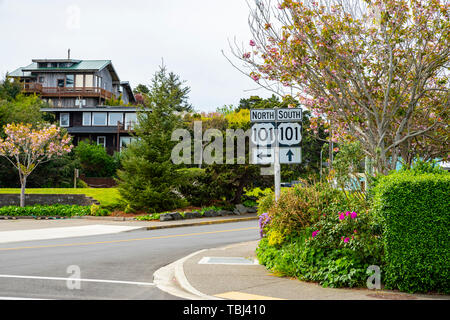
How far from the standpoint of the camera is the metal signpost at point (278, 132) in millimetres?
11211

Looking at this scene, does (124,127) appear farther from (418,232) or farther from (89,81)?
(418,232)

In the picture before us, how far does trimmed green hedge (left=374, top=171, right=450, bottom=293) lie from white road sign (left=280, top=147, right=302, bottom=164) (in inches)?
136

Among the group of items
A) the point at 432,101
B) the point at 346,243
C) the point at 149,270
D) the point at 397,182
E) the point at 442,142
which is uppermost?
the point at 432,101

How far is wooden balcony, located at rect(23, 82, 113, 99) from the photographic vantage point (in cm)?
6191

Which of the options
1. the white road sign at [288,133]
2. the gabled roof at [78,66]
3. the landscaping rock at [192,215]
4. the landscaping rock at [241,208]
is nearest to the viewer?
the white road sign at [288,133]

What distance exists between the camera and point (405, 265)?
7.75 meters

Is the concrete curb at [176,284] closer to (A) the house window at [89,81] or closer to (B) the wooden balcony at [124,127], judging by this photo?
(B) the wooden balcony at [124,127]

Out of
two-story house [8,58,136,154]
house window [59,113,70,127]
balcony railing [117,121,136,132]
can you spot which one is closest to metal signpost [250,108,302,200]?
balcony railing [117,121,136,132]

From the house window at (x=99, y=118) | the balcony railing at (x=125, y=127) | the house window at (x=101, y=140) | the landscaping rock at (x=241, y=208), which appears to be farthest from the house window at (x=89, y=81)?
the landscaping rock at (x=241, y=208)
